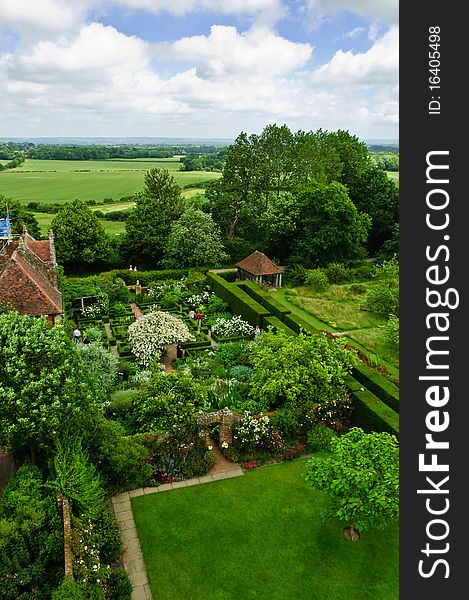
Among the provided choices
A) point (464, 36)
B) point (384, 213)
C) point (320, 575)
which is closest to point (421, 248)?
point (464, 36)

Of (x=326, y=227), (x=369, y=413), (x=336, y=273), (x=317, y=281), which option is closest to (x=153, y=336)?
(x=369, y=413)

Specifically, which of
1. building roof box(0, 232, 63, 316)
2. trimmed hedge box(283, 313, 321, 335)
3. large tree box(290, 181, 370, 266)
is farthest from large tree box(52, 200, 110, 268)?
trimmed hedge box(283, 313, 321, 335)

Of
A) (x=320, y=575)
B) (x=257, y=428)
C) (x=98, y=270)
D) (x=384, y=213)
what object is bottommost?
(x=320, y=575)

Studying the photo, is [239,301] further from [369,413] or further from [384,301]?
[369,413]

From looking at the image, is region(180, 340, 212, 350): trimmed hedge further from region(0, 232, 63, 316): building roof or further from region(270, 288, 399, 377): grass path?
region(270, 288, 399, 377): grass path

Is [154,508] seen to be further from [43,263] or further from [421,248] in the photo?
[43,263]

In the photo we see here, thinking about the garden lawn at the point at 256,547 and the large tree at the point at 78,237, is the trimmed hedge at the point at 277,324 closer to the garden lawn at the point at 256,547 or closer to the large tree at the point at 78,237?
the garden lawn at the point at 256,547

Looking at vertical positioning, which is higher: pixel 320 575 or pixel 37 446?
pixel 37 446
